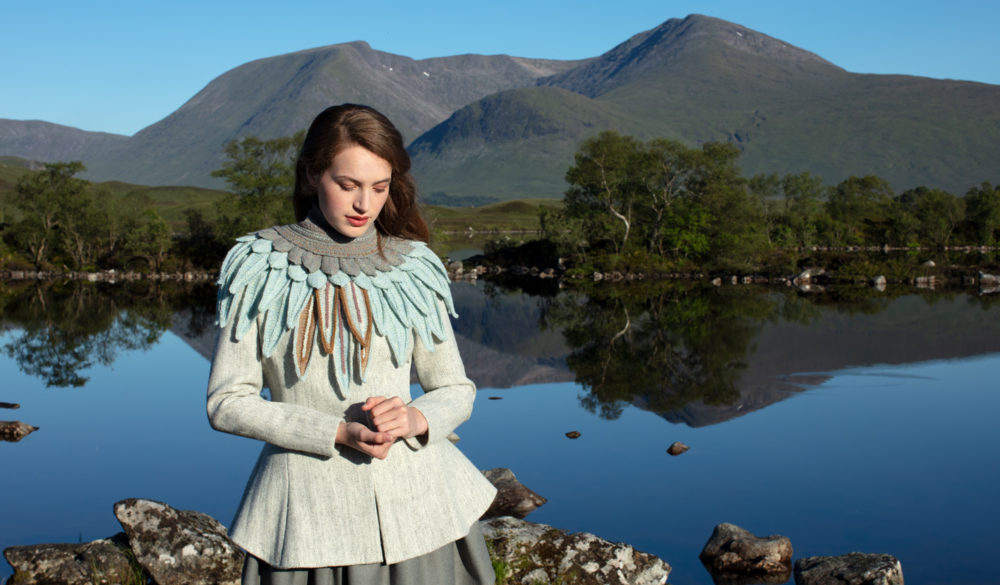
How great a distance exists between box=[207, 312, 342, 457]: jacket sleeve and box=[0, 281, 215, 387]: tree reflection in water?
20.0m

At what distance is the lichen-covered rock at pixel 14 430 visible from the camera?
1532cm

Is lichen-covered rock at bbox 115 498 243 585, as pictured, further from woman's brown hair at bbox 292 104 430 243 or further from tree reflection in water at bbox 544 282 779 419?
tree reflection in water at bbox 544 282 779 419

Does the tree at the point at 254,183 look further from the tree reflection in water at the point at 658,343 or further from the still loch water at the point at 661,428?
the still loch water at the point at 661,428

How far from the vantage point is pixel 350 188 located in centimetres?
305

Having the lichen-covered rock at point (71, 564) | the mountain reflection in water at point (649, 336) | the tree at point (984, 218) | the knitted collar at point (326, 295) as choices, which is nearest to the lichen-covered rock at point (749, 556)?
the lichen-covered rock at point (71, 564)

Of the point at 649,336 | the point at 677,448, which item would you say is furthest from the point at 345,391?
the point at 649,336

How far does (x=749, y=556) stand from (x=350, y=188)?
7.18 metres

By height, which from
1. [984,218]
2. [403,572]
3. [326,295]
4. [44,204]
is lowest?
[403,572]

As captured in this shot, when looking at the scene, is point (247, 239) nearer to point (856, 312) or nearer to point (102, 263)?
point (856, 312)

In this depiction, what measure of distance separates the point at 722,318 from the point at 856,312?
633cm

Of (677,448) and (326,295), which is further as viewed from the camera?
(677,448)

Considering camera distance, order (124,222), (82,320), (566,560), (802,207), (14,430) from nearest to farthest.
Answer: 1. (566,560)
2. (14,430)
3. (82,320)
4. (124,222)
5. (802,207)

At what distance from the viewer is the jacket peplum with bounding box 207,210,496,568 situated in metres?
2.85

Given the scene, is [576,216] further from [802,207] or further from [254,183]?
[802,207]
